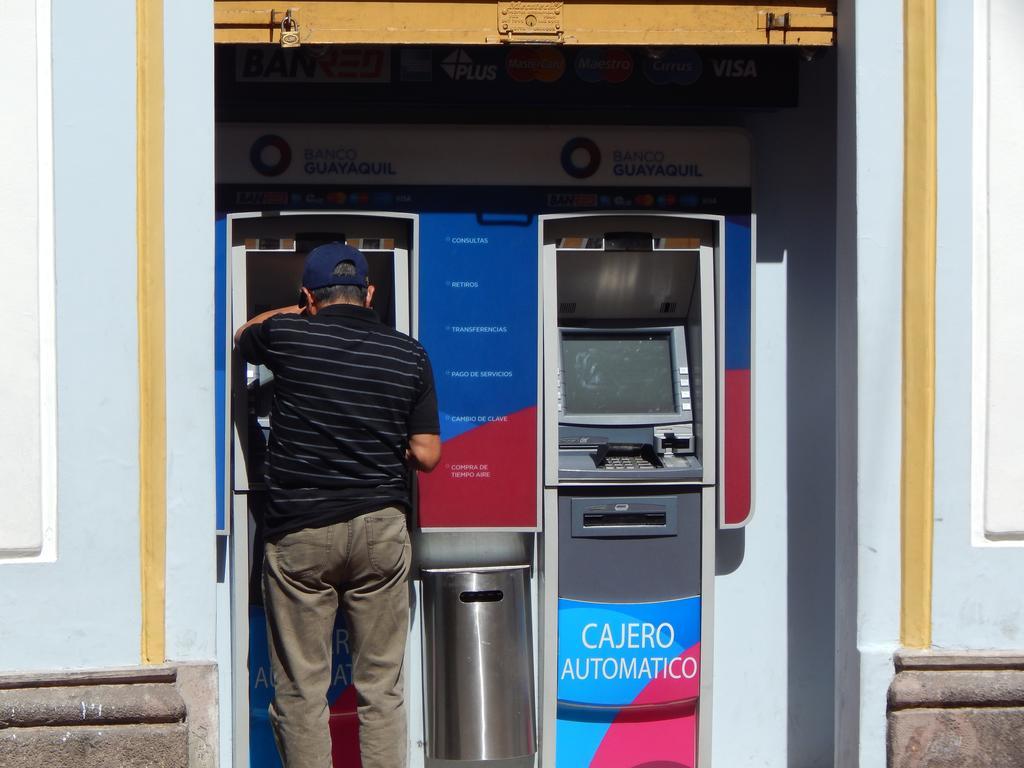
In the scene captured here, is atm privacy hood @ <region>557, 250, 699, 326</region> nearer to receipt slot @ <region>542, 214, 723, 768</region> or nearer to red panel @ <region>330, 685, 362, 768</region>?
receipt slot @ <region>542, 214, 723, 768</region>

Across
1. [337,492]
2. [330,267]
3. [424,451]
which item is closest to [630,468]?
[424,451]

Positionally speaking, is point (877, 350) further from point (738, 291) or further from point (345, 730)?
point (345, 730)

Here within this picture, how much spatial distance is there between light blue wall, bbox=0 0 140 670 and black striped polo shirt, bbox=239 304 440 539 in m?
0.42

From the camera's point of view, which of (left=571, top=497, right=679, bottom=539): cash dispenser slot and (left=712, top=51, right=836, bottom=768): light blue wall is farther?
(left=712, top=51, right=836, bottom=768): light blue wall

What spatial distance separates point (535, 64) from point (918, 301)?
1450 mm

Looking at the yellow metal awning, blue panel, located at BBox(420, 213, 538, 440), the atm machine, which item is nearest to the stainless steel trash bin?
the atm machine

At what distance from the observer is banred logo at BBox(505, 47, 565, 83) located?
409 cm

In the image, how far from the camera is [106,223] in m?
3.65

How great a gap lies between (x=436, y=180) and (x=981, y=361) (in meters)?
1.83

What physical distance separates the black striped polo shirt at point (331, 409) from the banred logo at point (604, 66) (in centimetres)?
114

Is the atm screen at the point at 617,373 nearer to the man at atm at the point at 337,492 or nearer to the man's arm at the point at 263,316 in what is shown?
the man at atm at the point at 337,492

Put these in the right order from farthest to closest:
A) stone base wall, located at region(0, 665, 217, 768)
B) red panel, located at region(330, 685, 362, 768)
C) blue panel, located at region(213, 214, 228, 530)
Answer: red panel, located at region(330, 685, 362, 768)
blue panel, located at region(213, 214, 228, 530)
stone base wall, located at region(0, 665, 217, 768)

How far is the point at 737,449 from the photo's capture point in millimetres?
4199

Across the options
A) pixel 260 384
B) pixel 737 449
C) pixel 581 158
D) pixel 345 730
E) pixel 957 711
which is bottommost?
pixel 345 730
